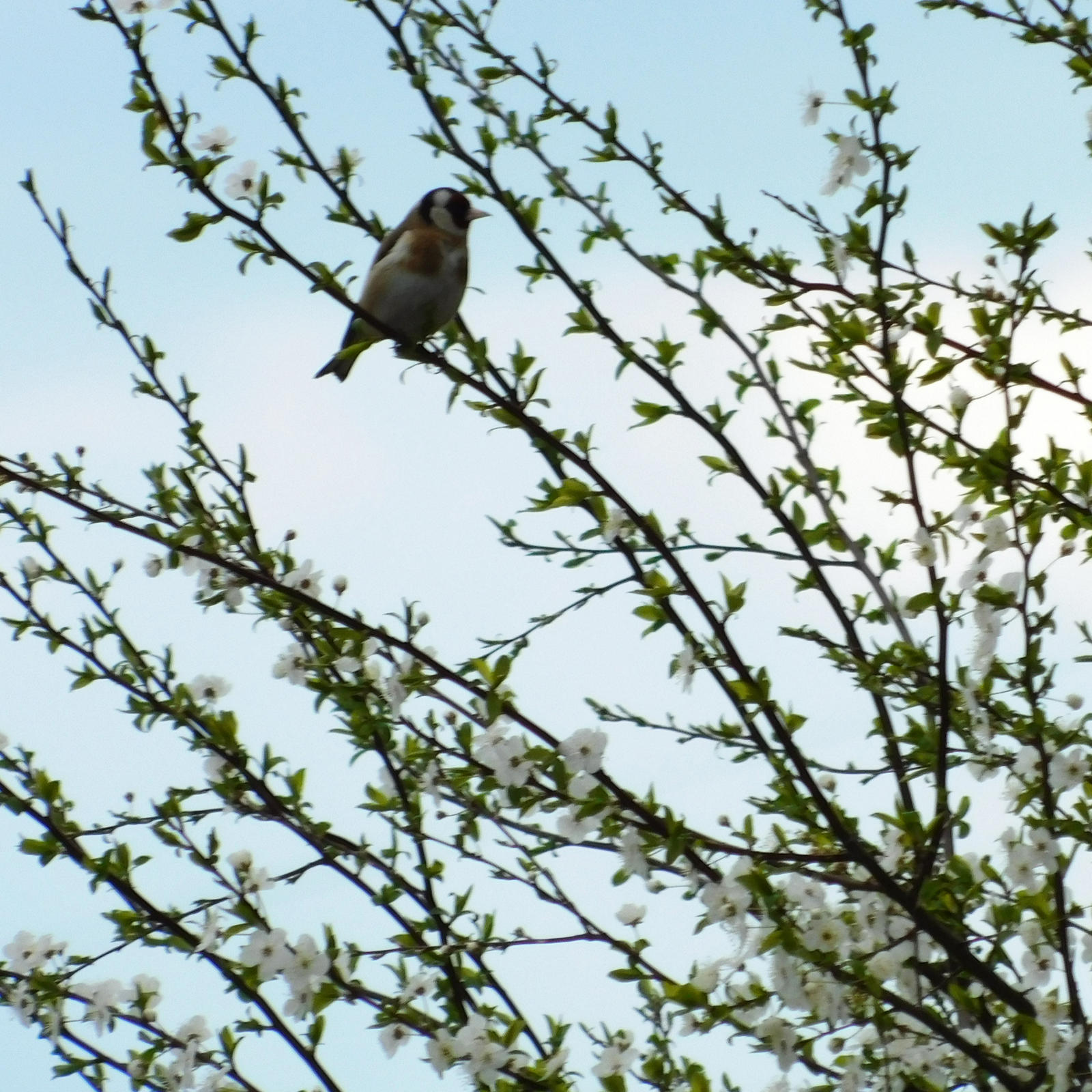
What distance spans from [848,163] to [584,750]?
4.28ft

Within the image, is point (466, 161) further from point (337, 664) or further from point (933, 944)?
point (933, 944)

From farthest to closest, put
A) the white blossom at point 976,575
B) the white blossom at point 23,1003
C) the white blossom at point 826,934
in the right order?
the white blossom at point 23,1003
the white blossom at point 976,575
the white blossom at point 826,934

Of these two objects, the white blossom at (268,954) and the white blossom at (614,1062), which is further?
the white blossom at (614,1062)

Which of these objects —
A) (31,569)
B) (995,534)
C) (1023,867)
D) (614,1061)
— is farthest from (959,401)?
(31,569)

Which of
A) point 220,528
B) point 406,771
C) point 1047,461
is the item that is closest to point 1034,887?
point 1047,461

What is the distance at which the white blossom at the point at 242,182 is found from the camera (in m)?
2.99

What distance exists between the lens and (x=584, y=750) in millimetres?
2498

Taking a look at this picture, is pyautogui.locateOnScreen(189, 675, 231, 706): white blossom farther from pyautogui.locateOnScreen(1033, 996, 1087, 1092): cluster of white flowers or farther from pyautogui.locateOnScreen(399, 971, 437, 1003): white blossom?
pyautogui.locateOnScreen(1033, 996, 1087, 1092): cluster of white flowers

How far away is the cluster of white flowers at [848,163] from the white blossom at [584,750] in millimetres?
1253

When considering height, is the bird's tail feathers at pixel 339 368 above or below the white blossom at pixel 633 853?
above

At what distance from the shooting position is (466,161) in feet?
9.61

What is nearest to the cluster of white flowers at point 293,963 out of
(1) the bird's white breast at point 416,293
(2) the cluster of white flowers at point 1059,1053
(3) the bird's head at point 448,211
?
(2) the cluster of white flowers at point 1059,1053

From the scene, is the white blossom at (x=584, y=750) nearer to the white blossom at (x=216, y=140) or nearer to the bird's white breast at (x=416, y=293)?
the white blossom at (x=216, y=140)

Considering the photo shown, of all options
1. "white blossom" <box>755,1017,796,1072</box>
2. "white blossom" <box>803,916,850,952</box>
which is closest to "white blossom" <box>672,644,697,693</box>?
"white blossom" <box>803,916,850,952</box>
